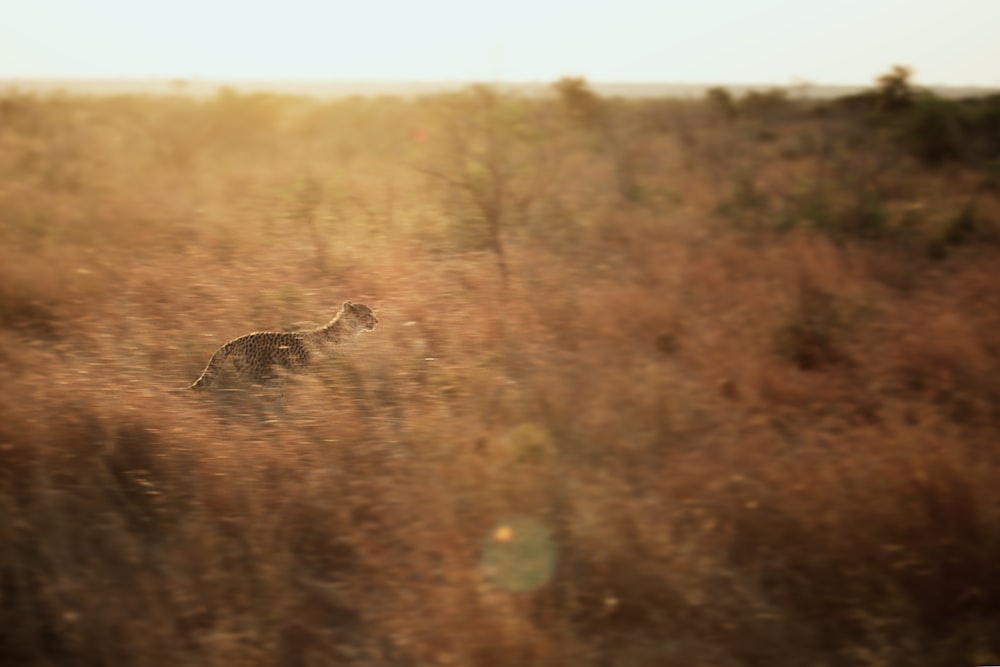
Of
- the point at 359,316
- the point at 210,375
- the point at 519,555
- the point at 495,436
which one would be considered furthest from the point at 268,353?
the point at 519,555

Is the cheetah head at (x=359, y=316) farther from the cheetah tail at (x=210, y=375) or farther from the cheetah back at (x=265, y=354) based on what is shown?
the cheetah tail at (x=210, y=375)

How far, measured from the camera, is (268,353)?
501 centimetres

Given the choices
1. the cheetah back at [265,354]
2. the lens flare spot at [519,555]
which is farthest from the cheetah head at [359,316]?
the lens flare spot at [519,555]

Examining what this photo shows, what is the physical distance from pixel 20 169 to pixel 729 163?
464 inches

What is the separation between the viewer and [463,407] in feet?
15.4

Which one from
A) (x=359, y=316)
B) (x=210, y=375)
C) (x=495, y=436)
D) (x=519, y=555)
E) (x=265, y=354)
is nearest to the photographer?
(x=519, y=555)

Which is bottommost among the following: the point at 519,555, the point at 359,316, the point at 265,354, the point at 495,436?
the point at 519,555

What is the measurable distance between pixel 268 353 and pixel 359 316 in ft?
2.62

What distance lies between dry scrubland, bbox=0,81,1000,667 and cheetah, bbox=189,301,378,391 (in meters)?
0.16

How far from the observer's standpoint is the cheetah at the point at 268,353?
16.0 feet

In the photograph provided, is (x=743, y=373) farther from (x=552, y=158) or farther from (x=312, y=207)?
(x=552, y=158)

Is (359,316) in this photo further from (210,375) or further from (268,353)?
(210,375)

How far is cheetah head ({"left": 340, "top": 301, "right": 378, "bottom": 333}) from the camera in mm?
5566

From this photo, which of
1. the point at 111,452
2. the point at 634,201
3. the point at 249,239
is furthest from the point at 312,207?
the point at 111,452
